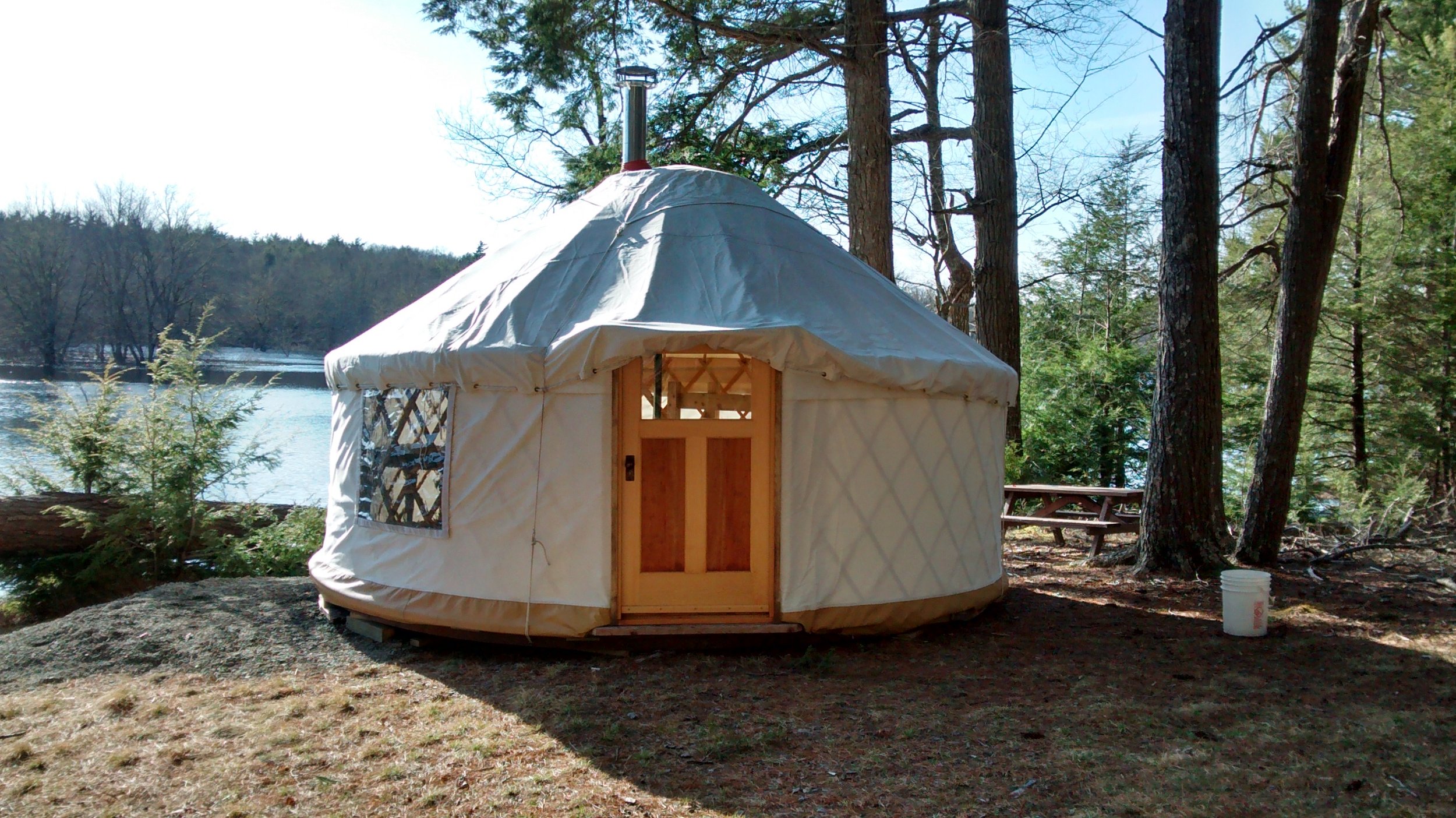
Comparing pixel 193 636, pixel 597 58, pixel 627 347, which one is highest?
pixel 597 58

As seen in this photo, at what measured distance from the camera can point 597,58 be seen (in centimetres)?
834

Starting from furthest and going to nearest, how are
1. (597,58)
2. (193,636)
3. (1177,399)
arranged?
(597,58)
(1177,399)
(193,636)

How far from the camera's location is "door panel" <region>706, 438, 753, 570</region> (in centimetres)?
421

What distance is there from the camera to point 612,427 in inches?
157

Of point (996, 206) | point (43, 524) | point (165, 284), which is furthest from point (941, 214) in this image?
point (165, 284)

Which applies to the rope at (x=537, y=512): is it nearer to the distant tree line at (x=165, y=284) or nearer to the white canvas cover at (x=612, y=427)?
the white canvas cover at (x=612, y=427)

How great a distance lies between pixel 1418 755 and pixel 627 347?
2971 mm

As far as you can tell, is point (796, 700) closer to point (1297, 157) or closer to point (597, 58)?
point (1297, 157)

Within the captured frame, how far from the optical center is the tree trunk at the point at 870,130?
7.21 m

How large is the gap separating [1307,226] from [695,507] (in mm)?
4383

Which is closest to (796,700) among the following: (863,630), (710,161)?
(863,630)

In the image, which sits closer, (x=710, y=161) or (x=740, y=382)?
(x=740, y=382)

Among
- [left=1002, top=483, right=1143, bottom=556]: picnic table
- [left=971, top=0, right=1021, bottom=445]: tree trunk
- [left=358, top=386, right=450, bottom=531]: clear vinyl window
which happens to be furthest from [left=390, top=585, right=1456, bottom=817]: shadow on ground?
[left=971, top=0, right=1021, bottom=445]: tree trunk

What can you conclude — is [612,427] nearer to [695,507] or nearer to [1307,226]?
[695,507]
